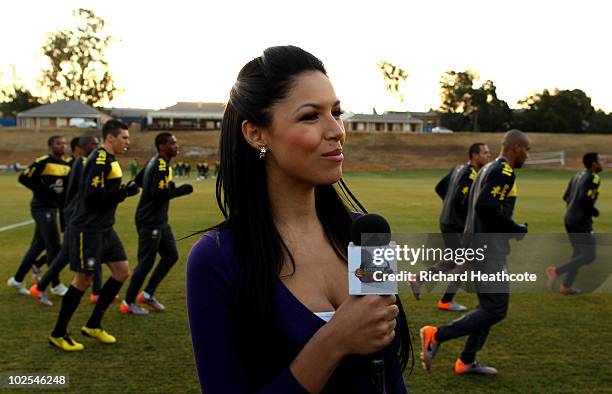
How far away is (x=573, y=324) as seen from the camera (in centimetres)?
728

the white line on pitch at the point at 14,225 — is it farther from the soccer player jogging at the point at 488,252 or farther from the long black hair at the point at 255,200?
the long black hair at the point at 255,200

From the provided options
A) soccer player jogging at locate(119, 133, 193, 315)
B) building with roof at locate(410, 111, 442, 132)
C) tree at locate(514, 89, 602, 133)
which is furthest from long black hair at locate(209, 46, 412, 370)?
building with roof at locate(410, 111, 442, 132)

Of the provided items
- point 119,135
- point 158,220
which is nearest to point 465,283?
point 158,220

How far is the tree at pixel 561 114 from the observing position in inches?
3155

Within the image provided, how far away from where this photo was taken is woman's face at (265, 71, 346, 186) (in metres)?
1.70

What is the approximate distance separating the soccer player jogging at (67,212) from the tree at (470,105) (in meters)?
81.2

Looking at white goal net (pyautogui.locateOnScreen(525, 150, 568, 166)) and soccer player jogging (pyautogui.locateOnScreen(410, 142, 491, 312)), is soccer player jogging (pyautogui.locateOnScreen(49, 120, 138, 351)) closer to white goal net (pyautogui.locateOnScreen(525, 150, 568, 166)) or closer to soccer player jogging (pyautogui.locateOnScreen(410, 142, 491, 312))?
soccer player jogging (pyautogui.locateOnScreen(410, 142, 491, 312))

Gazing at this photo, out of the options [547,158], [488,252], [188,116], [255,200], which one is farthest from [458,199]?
[188,116]

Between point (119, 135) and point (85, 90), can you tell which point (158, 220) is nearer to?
point (119, 135)

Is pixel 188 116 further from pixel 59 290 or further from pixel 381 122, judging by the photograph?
pixel 59 290

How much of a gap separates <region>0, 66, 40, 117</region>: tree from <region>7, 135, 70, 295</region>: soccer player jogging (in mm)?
95177

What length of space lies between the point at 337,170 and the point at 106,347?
536 cm

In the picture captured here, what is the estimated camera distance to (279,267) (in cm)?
178

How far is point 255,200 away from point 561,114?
87.7m
